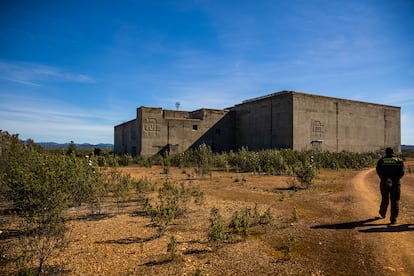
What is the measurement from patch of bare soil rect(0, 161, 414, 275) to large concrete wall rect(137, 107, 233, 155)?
1865 centimetres

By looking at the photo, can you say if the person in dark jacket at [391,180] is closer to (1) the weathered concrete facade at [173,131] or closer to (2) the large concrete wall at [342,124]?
(2) the large concrete wall at [342,124]

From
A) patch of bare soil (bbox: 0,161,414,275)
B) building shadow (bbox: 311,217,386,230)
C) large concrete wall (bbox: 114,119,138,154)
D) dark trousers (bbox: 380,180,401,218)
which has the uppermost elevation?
large concrete wall (bbox: 114,119,138,154)

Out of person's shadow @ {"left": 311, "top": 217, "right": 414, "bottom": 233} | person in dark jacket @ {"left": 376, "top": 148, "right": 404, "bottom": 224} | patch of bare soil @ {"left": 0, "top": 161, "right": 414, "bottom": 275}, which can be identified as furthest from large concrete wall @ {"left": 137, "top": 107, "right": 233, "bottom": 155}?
person in dark jacket @ {"left": 376, "top": 148, "right": 404, "bottom": 224}

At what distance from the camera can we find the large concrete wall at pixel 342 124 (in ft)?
83.8

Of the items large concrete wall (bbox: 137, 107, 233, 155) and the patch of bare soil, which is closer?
the patch of bare soil

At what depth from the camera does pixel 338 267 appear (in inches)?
160

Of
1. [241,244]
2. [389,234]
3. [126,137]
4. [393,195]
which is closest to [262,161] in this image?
[393,195]

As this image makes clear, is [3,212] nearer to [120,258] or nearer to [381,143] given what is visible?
[120,258]

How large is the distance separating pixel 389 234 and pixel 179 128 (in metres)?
24.1

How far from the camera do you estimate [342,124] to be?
28562mm

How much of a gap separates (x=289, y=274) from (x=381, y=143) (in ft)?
116

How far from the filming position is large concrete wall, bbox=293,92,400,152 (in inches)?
1006

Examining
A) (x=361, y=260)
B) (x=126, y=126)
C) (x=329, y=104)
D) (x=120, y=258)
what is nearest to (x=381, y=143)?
(x=329, y=104)

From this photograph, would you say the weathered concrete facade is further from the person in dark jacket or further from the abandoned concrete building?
the person in dark jacket
